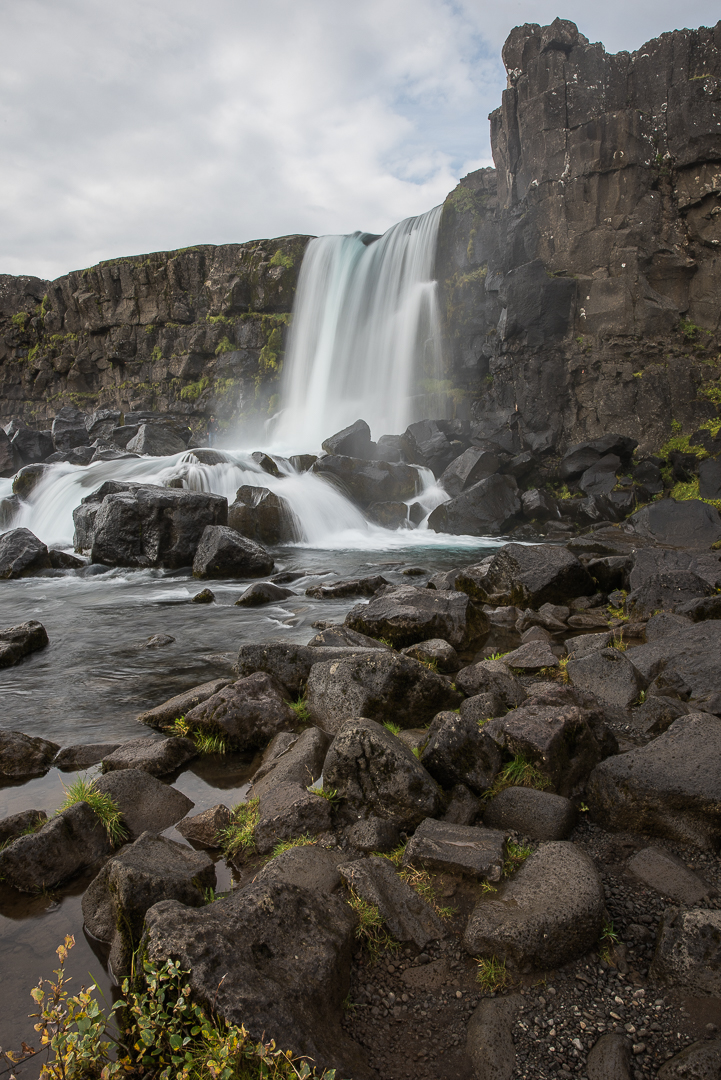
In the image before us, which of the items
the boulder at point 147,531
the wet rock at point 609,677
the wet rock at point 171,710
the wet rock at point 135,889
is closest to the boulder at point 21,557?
the boulder at point 147,531

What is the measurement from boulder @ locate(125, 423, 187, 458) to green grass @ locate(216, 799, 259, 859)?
2355 centimetres

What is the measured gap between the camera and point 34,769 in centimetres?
525

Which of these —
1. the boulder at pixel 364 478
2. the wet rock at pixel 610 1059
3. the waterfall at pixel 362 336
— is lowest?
the wet rock at pixel 610 1059

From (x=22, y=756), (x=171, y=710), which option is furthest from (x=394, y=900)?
(x=22, y=756)

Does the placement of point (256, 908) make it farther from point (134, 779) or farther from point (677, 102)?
point (677, 102)

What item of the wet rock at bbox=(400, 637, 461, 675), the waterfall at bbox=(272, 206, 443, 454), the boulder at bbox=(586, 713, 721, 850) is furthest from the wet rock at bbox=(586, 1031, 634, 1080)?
the waterfall at bbox=(272, 206, 443, 454)

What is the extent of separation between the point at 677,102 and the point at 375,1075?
107 feet

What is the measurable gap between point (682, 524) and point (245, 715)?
52.5ft

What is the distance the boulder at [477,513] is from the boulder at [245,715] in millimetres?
16202

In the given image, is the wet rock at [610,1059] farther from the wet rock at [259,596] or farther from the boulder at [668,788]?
the wet rock at [259,596]

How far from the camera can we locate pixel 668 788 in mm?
3924

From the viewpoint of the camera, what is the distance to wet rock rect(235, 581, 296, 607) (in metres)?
11.7

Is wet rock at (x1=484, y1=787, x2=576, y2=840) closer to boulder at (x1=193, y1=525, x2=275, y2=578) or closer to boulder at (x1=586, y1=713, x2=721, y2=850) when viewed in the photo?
boulder at (x1=586, y1=713, x2=721, y2=850)

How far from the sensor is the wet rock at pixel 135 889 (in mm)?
3025
